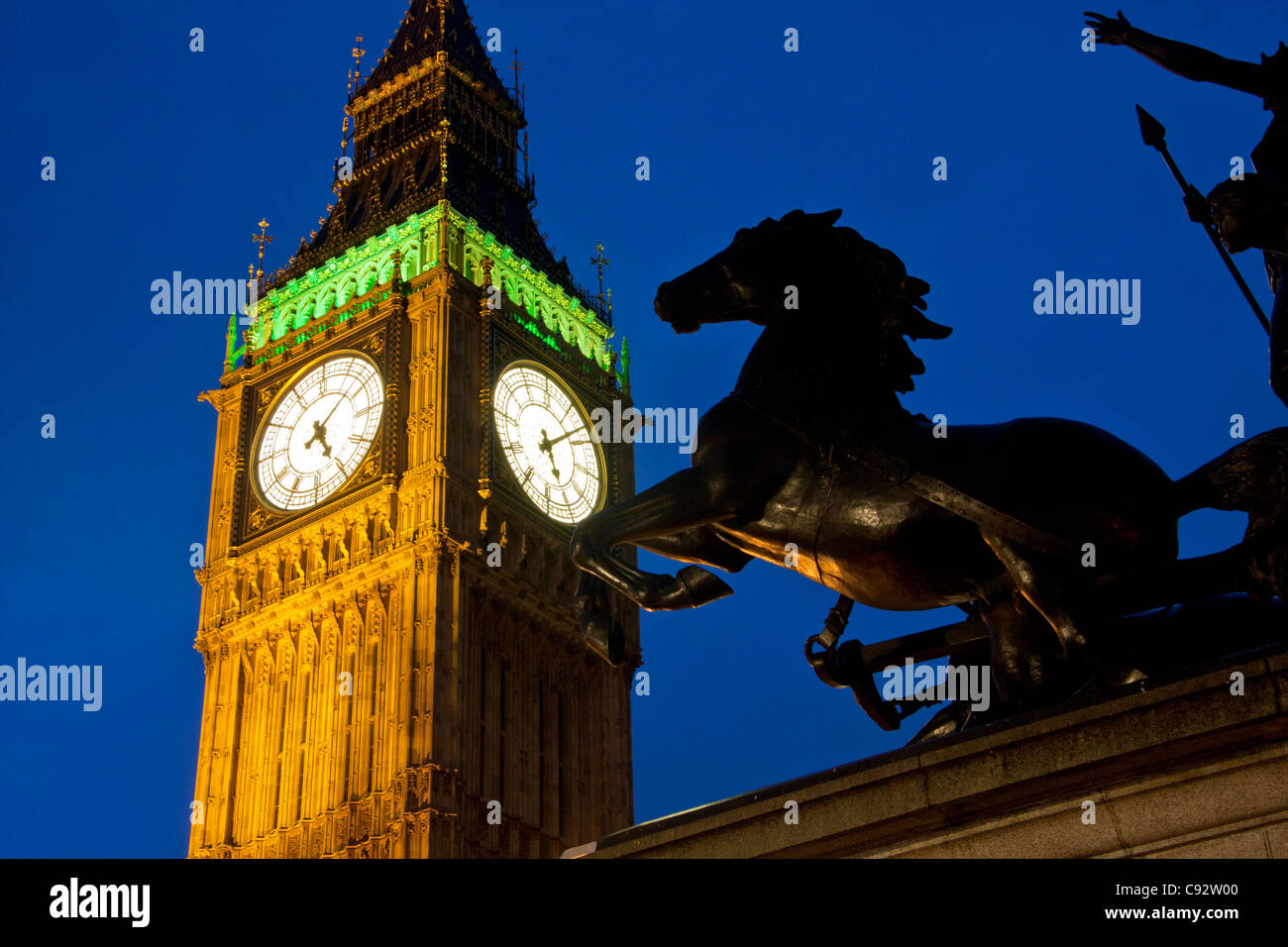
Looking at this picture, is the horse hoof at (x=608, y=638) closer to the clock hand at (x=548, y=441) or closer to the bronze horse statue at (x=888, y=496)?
the bronze horse statue at (x=888, y=496)

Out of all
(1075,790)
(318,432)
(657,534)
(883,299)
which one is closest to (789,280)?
(883,299)

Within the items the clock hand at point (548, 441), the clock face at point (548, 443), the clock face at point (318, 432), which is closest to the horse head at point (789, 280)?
the clock face at point (318, 432)

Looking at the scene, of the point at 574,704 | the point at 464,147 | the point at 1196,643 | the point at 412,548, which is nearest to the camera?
the point at 1196,643

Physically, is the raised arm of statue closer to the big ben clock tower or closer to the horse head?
the horse head

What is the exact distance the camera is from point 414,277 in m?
45.4

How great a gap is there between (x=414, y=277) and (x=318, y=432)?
4.58 meters

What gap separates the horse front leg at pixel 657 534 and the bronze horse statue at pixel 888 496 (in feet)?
0.04

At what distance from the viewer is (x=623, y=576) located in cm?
948
